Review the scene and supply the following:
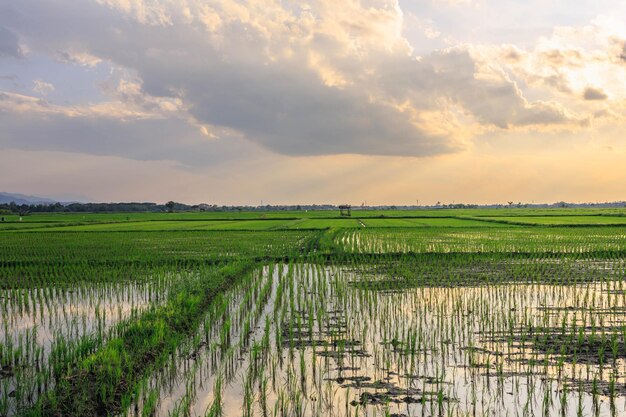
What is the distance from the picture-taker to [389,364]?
18.8ft

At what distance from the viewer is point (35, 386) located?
5160mm

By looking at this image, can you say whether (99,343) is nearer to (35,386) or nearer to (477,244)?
(35,386)

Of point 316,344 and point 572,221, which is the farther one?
point 572,221

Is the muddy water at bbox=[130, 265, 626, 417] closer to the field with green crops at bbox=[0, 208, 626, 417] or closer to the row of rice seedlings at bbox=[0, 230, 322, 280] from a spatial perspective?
the field with green crops at bbox=[0, 208, 626, 417]

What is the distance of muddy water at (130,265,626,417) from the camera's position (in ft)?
15.6

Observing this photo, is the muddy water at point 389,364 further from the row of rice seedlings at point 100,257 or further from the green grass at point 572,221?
the green grass at point 572,221

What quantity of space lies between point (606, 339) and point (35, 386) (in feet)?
24.3

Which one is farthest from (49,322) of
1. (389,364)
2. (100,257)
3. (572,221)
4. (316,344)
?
(572,221)

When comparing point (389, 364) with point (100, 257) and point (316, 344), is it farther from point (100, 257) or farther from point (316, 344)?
point (100, 257)

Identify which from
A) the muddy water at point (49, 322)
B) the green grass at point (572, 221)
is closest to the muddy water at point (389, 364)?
the muddy water at point (49, 322)

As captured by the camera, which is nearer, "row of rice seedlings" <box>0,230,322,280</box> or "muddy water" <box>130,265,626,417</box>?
"muddy water" <box>130,265,626,417</box>

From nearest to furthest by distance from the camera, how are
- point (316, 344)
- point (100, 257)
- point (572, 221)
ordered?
point (316, 344)
point (100, 257)
point (572, 221)

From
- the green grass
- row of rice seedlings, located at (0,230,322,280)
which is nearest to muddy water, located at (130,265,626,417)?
row of rice seedlings, located at (0,230,322,280)

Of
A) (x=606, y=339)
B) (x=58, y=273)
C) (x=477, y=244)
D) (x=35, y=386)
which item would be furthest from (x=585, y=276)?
(x=58, y=273)
